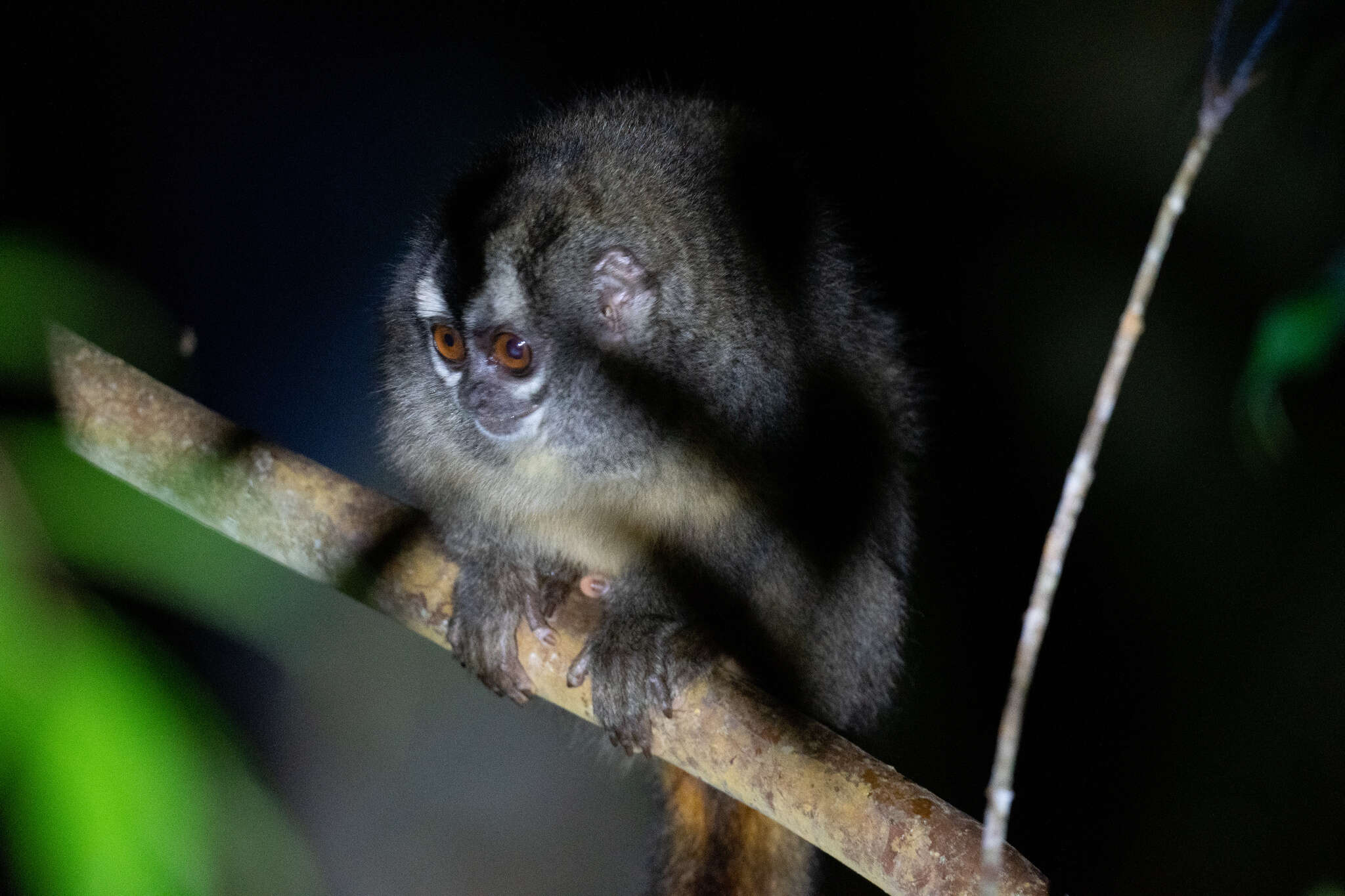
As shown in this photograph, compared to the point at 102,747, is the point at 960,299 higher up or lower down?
higher up

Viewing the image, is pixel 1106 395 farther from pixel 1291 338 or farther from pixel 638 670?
pixel 638 670

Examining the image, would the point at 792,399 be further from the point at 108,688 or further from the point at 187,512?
the point at 108,688

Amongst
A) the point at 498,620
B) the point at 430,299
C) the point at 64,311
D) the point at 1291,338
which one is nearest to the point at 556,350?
the point at 430,299

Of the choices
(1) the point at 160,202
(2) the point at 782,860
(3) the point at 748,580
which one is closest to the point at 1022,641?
(3) the point at 748,580

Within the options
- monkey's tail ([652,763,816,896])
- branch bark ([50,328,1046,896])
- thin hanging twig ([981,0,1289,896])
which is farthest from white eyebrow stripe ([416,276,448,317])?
thin hanging twig ([981,0,1289,896])

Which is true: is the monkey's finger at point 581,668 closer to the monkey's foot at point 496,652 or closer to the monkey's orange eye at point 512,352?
the monkey's foot at point 496,652

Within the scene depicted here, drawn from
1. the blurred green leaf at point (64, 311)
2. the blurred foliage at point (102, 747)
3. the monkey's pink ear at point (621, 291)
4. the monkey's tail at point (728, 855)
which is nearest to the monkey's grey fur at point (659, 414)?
the monkey's pink ear at point (621, 291)

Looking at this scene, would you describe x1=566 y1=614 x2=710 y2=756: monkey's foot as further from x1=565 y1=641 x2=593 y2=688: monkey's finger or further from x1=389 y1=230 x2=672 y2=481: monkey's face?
x1=389 y1=230 x2=672 y2=481: monkey's face
